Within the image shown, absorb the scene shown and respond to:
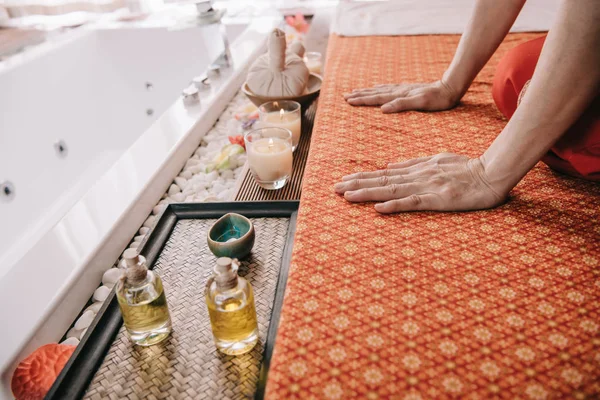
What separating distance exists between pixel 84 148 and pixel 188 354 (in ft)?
6.81

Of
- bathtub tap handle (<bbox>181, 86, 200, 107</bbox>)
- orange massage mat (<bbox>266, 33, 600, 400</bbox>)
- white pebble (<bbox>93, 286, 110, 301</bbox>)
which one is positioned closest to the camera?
orange massage mat (<bbox>266, 33, 600, 400</bbox>)

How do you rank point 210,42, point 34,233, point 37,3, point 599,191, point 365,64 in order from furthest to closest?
point 37,3
point 210,42
point 34,233
point 365,64
point 599,191

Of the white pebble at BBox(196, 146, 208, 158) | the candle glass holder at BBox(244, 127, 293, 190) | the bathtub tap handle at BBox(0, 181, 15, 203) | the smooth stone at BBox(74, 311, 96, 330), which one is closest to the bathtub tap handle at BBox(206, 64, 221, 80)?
the white pebble at BBox(196, 146, 208, 158)

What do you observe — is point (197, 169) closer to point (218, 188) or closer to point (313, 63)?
point (218, 188)

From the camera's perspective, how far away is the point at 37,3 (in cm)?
294

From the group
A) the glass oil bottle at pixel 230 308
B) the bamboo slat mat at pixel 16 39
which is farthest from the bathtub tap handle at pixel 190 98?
the bamboo slat mat at pixel 16 39

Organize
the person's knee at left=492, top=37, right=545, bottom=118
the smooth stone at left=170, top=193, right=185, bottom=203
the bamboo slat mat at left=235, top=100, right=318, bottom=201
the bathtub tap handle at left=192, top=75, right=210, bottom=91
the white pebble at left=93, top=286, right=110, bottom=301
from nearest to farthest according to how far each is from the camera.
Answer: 1. the white pebble at left=93, top=286, right=110, bottom=301
2. the person's knee at left=492, top=37, right=545, bottom=118
3. the bamboo slat mat at left=235, top=100, right=318, bottom=201
4. the smooth stone at left=170, top=193, right=185, bottom=203
5. the bathtub tap handle at left=192, top=75, right=210, bottom=91

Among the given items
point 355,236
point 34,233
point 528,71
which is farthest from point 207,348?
point 34,233

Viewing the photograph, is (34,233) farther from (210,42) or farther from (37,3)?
(37,3)

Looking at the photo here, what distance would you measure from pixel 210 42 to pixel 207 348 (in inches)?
90.1

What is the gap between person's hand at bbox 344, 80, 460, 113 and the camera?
53.1 inches

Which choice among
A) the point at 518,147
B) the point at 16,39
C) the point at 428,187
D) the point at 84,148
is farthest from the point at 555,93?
the point at 16,39

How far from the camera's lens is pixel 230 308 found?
0.72 metres

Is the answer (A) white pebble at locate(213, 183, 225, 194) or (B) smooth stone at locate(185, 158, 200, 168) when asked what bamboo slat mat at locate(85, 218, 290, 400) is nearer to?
(A) white pebble at locate(213, 183, 225, 194)
